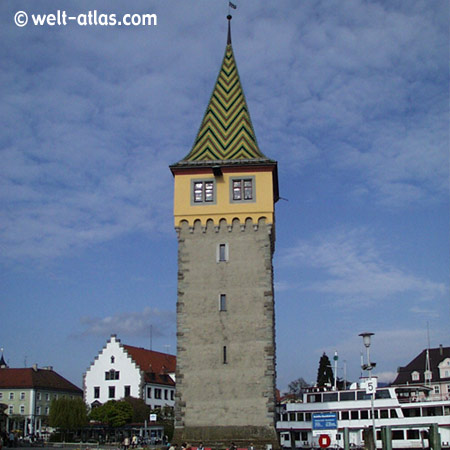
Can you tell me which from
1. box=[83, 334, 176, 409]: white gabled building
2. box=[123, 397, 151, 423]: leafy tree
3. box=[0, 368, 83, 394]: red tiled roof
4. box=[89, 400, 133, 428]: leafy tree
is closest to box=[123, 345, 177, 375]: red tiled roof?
box=[83, 334, 176, 409]: white gabled building

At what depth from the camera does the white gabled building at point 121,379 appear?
224ft

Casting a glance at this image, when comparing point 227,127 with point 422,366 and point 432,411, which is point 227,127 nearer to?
point 432,411

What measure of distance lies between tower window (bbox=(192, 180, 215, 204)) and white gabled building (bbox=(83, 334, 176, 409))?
38.9 metres

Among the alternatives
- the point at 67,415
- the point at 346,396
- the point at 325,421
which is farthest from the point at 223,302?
the point at 67,415

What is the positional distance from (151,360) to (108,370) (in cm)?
694

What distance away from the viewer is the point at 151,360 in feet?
246

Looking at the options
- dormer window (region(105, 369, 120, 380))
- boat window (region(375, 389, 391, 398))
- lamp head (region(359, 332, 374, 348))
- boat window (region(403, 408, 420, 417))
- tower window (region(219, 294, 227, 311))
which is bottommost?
boat window (region(403, 408, 420, 417))

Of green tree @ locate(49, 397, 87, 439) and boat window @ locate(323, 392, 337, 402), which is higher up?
boat window @ locate(323, 392, 337, 402)

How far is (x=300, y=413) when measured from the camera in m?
48.4

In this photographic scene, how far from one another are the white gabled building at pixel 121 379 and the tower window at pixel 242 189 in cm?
3962

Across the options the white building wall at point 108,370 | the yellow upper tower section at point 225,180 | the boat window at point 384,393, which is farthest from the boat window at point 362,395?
the white building wall at point 108,370

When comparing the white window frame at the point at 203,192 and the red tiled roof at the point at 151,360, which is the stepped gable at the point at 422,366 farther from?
the white window frame at the point at 203,192

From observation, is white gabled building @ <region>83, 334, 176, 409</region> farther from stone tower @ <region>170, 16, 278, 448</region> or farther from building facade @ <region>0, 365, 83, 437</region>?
stone tower @ <region>170, 16, 278, 448</region>

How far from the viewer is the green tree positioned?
59.3 metres
